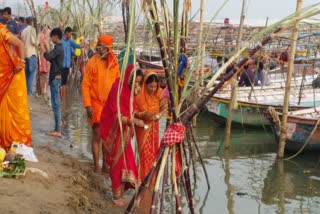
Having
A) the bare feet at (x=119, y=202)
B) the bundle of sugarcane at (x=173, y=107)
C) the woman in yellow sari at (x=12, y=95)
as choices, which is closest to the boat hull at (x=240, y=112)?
the bare feet at (x=119, y=202)

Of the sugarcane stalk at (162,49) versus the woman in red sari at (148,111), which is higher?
the sugarcane stalk at (162,49)

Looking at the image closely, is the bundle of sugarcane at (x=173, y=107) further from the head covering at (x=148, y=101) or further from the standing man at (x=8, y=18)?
the standing man at (x=8, y=18)

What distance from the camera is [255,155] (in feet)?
33.3

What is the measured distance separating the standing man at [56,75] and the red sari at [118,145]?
290 centimetres

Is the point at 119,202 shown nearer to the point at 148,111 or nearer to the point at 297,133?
the point at 148,111

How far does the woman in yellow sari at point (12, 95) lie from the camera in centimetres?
542

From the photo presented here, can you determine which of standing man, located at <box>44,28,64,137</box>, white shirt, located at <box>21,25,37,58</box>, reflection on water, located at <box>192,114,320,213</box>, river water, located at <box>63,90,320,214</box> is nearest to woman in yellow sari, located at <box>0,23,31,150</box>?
river water, located at <box>63,90,320,214</box>

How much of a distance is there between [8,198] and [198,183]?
3.50 m

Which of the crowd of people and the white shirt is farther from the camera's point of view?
the white shirt

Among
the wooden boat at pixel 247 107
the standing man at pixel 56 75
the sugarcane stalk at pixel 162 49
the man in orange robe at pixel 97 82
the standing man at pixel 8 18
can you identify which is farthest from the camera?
the wooden boat at pixel 247 107

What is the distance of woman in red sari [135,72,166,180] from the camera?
17.9 feet

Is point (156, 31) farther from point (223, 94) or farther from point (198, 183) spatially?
point (223, 94)

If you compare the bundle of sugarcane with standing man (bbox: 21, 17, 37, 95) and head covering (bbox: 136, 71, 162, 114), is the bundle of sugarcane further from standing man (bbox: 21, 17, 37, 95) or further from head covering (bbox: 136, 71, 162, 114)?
standing man (bbox: 21, 17, 37, 95)

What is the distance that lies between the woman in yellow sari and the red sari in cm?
91
